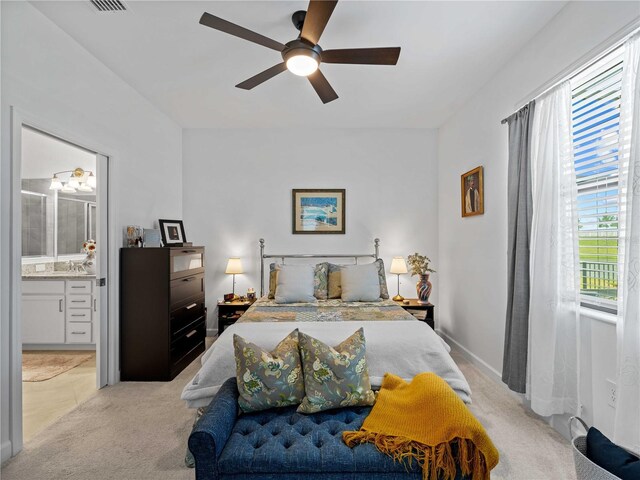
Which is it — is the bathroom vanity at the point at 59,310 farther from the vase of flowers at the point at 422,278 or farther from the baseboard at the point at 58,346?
the vase of flowers at the point at 422,278

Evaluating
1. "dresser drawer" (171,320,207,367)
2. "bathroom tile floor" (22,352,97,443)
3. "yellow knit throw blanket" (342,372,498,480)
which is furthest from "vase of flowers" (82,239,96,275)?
"yellow knit throw blanket" (342,372,498,480)

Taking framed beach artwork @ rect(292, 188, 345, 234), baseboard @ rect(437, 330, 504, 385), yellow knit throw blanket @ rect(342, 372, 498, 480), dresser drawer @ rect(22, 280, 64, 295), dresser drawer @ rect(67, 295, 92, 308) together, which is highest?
framed beach artwork @ rect(292, 188, 345, 234)

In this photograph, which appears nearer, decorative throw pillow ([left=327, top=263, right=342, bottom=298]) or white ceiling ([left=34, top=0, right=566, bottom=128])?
white ceiling ([left=34, top=0, right=566, bottom=128])

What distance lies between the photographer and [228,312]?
4195 millimetres

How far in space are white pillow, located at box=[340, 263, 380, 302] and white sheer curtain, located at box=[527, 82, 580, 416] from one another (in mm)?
1607

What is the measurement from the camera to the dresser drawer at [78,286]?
3.96 meters

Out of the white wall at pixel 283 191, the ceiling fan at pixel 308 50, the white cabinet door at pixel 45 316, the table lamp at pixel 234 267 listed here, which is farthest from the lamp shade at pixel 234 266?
the ceiling fan at pixel 308 50

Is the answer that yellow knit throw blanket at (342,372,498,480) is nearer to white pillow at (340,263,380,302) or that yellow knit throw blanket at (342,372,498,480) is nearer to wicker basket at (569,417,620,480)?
wicker basket at (569,417,620,480)

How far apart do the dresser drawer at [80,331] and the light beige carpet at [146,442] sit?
4.25 ft

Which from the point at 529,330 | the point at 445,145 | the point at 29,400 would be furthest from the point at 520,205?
the point at 29,400

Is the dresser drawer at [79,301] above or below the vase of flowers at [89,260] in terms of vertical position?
below

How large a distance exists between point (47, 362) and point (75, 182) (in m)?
2.20

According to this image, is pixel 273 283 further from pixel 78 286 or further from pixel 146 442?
A: pixel 78 286

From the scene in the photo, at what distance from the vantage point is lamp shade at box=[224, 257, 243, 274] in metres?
4.40
